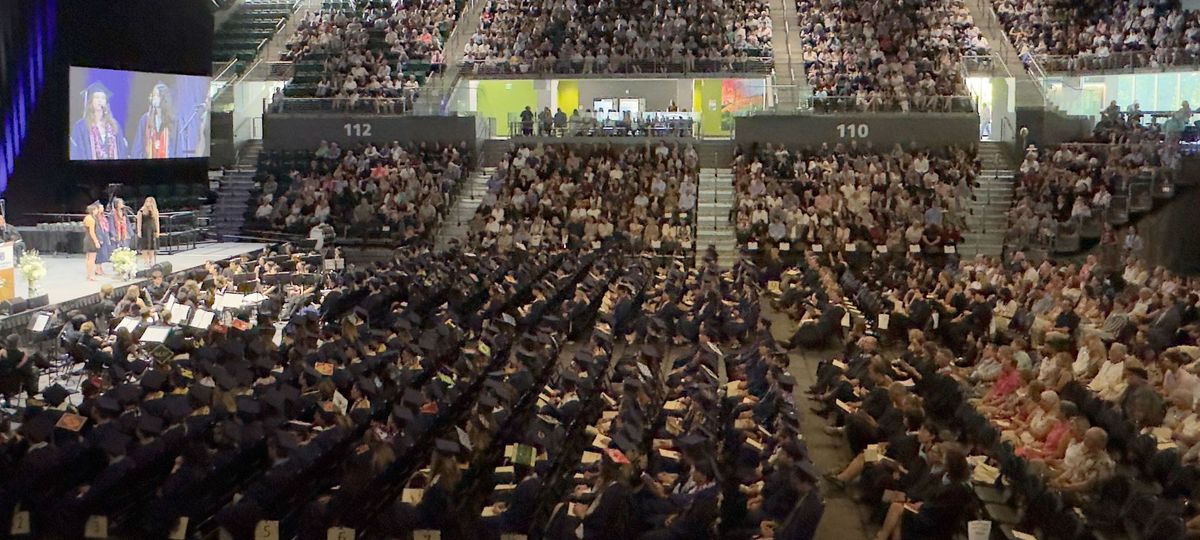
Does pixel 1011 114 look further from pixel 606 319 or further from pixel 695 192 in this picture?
pixel 606 319

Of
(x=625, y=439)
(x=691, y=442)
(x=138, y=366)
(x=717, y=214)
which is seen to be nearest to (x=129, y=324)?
(x=138, y=366)

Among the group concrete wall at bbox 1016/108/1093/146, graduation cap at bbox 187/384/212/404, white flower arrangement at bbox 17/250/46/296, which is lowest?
graduation cap at bbox 187/384/212/404

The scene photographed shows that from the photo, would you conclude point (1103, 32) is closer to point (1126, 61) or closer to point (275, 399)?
point (1126, 61)

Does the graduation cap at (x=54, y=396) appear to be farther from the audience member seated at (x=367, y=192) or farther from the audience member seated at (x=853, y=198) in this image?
the audience member seated at (x=853, y=198)

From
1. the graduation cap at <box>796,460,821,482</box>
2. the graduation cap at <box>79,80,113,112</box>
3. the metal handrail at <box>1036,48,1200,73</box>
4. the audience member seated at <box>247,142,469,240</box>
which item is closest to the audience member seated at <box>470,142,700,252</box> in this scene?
the audience member seated at <box>247,142,469,240</box>

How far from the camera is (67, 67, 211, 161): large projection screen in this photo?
29203 mm

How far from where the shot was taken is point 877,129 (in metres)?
34.0

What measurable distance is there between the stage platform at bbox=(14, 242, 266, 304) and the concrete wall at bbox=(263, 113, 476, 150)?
5751mm

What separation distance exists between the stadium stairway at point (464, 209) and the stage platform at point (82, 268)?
4.46 meters

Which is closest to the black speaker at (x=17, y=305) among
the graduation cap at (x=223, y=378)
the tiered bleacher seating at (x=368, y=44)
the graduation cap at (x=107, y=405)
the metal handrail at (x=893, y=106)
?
the graduation cap at (x=223, y=378)

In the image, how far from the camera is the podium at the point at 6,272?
19.1 m

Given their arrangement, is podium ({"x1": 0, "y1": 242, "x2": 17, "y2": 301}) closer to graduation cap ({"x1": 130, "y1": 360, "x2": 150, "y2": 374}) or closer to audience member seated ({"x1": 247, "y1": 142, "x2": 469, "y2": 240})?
graduation cap ({"x1": 130, "y1": 360, "x2": 150, "y2": 374})

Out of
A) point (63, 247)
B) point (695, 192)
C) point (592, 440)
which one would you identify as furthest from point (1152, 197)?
point (63, 247)

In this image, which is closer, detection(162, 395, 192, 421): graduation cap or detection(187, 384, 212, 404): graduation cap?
detection(162, 395, 192, 421): graduation cap
